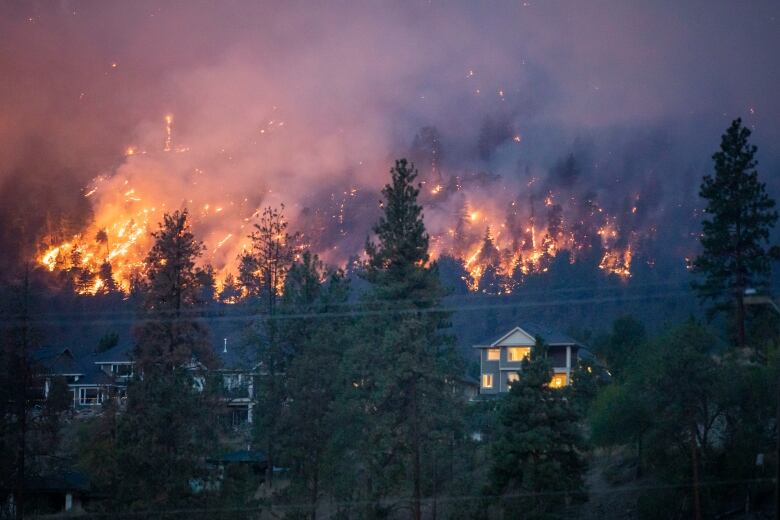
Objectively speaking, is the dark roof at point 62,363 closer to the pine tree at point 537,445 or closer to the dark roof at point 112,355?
the dark roof at point 112,355

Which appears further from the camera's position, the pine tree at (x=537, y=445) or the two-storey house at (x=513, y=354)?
the two-storey house at (x=513, y=354)

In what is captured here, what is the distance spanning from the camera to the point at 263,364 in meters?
43.2

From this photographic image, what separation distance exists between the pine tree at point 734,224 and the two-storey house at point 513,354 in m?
18.4

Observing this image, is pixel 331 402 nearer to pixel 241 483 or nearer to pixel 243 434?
pixel 241 483

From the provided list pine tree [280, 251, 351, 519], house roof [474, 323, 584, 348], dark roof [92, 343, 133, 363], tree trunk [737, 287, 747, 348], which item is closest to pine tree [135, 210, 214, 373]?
pine tree [280, 251, 351, 519]

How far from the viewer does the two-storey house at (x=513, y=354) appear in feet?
212

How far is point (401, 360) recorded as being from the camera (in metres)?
34.7

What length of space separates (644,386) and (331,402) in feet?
41.9

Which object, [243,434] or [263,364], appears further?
[243,434]

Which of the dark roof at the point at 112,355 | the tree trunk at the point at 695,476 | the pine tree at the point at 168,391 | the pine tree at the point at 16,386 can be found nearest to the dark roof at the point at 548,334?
the dark roof at the point at 112,355

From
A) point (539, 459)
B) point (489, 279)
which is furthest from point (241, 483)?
point (489, 279)

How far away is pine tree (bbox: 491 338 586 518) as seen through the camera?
32.9 m

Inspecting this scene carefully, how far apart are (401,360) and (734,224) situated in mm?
22705

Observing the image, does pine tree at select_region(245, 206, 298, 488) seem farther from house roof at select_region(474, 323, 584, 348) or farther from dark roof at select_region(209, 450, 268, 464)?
house roof at select_region(474, 323, 584, 348)
